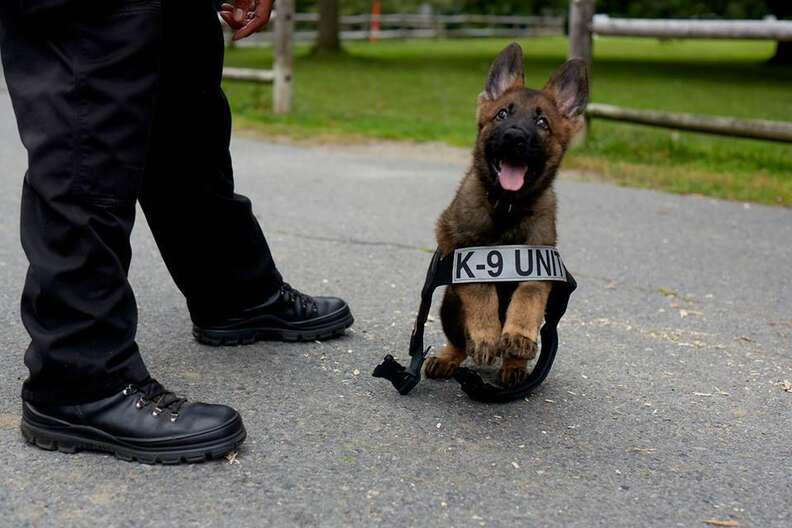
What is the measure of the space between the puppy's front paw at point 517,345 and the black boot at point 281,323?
100 cm

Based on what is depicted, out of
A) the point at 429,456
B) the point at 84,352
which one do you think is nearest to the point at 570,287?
the point at 429,456

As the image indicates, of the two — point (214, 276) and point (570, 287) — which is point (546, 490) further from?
point (214, 276)

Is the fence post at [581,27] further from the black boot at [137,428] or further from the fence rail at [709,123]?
the black boot at [137,428]

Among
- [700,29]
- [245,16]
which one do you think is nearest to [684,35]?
[700,29]

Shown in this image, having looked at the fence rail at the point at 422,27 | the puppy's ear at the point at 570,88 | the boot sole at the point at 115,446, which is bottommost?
the fence rail at the point at 422,27

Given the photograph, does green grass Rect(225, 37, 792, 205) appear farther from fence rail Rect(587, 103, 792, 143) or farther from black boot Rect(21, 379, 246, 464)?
black boot Rect(21, 379, 246, 464)

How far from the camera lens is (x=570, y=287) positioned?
341cm

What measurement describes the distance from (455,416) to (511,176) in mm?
857

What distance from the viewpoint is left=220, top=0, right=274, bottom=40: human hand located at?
3.39 meters

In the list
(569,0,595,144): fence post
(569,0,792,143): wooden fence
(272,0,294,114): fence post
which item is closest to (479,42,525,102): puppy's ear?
(569,0,792,143): wooden fence

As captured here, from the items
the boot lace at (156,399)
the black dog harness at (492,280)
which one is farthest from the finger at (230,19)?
the boot lace at (156,399)

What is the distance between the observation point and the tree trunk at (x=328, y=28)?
28292 mm

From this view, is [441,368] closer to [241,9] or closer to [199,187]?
[199,187]

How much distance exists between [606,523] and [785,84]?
2138cm
